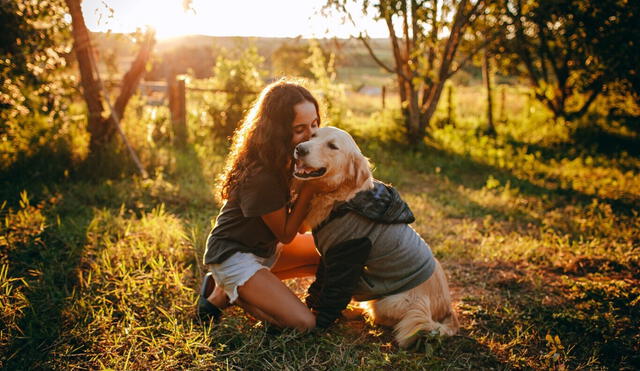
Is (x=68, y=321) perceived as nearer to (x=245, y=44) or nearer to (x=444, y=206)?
(x=444, y=206)

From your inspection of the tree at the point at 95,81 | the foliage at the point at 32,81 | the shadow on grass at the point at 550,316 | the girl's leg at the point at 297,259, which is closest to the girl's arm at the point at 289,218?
the girl's leg at the point at 297,259

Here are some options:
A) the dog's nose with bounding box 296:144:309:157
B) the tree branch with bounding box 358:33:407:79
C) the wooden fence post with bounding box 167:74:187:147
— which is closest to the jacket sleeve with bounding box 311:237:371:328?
the dog's nose with bounding box 296:144:309:157

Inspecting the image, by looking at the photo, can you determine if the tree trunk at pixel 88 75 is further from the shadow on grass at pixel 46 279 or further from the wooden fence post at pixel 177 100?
the wooden fence post at pixel 177 100

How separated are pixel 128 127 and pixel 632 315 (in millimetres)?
5985

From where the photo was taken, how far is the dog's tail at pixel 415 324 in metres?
2.54

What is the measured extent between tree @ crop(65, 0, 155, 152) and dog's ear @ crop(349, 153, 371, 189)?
4065 millimetres

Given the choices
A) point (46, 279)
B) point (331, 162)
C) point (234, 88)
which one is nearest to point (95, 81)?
point (234, 88)

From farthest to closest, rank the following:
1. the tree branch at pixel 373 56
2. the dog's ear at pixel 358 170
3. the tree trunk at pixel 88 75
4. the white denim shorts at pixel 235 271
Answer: the tree branch at pixel 373 56
the tree trunk at pixel 88 75
the white denim shorts at pixel 235 271
the dog's ear at pixel 358 170

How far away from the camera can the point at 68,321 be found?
268 centimetres

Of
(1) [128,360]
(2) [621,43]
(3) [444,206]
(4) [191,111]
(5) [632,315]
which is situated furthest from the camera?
(4) [191,111]

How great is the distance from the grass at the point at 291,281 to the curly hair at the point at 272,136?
0.92 m

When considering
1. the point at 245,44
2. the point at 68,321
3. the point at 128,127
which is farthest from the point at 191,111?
the point at 68,321

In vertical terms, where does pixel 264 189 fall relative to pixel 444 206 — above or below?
above

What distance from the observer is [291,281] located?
3.55m
